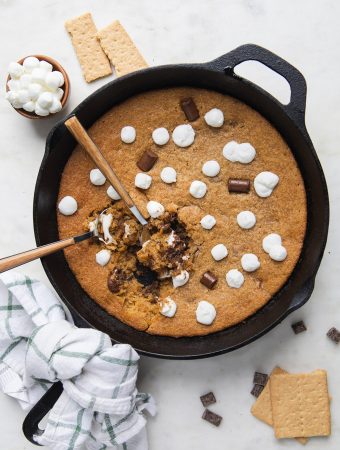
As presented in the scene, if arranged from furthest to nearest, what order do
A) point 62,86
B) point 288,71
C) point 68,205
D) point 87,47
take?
point 87,47 < point 62,86 < point 68,205 < point 288,71

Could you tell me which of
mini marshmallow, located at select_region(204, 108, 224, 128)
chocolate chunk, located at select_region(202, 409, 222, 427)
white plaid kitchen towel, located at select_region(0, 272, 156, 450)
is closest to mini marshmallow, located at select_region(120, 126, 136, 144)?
mini marshmallow, located at select_region(204, 108, 224, 128)

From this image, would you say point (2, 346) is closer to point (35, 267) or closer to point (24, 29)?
point (35, 267)

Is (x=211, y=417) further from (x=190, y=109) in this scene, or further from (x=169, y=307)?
(x=190, y=109)

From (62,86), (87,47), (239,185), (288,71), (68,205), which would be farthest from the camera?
(87,47)

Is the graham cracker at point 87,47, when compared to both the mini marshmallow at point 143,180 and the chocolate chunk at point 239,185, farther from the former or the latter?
the chocolate chunk at point 239,185

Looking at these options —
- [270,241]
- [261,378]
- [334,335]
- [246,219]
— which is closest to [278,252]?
[270,241]

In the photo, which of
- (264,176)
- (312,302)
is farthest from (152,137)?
(312,302)

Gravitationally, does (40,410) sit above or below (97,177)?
below
